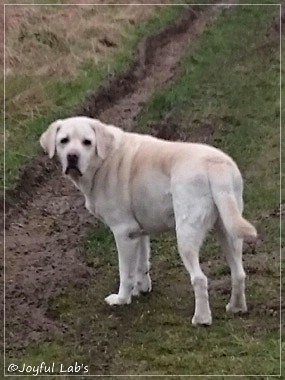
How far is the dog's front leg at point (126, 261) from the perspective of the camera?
6.21 m

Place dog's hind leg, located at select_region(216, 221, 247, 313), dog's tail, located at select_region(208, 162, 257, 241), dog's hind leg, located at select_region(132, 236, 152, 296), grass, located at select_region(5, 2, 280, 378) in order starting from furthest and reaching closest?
dog's hind leg, located at select_region(132, 236, 152, 296) < dog's hind leg, located at select_region(216, 221, 247, 313) < dog's tail, located at select_region(208, 162, 257, 241) < grass, located at select_region(5, 2, 280, 378)

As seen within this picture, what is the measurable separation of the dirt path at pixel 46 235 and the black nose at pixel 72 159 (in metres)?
0.99

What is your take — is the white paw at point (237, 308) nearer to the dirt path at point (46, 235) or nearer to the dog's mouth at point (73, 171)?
the dirt path at point (46, 235)

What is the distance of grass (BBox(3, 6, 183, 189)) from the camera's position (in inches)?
388

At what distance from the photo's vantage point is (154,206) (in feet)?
19.9

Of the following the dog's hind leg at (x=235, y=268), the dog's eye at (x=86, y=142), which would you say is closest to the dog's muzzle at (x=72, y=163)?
the dog's eye at (x=86, y=142)

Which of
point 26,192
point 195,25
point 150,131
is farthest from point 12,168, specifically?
point 195,25

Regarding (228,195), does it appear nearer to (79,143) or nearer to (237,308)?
(237,308)

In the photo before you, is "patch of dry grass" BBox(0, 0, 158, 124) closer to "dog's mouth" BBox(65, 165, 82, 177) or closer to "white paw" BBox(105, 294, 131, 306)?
"dog's mouth" BBox(65, 165, 82, 177)

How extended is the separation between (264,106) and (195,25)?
4.80 metres

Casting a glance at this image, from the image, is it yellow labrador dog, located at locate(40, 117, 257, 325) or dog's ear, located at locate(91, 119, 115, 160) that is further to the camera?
dog's ear, located at locate(91, 119, 115, 160)

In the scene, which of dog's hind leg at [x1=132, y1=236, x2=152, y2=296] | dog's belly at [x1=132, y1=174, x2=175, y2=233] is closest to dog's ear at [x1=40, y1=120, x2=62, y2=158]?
dog's belly at [x1=132, y1=174, x2=175, y2=233]

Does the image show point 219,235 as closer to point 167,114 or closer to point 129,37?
point 167,114

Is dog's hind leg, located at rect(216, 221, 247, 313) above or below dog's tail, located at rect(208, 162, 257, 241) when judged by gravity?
below
